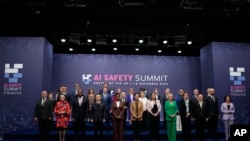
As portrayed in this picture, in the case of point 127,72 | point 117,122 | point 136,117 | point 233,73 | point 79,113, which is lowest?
point 117,122

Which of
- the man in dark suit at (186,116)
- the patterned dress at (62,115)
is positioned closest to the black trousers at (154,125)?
the man in dark suit at (186,116)

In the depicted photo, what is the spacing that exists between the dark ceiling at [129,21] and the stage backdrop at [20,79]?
1.51 feet

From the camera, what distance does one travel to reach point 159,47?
13.1 meters

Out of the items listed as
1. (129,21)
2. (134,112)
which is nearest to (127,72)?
(129,21)

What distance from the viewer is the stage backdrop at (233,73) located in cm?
1116

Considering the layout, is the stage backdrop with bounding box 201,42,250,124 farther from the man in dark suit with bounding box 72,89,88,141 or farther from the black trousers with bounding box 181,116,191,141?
the man in dark suit with bounding box 72,89,88,141

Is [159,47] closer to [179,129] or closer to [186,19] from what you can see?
[186,19]

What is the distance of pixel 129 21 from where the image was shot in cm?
1004

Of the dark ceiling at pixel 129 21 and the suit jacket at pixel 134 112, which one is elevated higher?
the dark ceiling at pixel 129 21

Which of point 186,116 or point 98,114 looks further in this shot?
point 186,116

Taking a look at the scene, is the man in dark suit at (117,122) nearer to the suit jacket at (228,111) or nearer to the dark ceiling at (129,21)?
the dark ceiling at (129,21)

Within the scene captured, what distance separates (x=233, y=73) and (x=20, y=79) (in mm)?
8251

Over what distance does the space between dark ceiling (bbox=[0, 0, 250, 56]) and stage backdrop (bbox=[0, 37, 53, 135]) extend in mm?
461

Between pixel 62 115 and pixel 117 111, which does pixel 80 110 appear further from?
pixel 117 111
